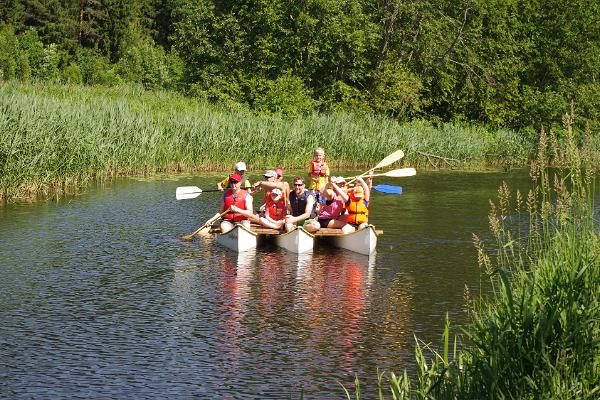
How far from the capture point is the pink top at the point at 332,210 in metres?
16.2

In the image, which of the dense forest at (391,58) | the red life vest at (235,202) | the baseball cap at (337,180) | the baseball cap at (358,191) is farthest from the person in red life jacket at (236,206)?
the dense forest at (391,58)

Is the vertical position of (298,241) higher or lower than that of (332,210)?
lower

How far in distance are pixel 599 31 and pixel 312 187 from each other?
3108 centimetres

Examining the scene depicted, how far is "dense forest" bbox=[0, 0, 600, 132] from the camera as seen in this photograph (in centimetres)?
3978

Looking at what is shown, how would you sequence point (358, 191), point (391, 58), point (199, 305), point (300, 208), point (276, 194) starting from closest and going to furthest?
point (199, 305) → point (358, 191) → point (276, 194) → point (300, 208) → point (391, 58)

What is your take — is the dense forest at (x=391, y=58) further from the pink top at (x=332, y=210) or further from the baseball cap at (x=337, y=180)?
the baseball cap at (x=337, y=180)

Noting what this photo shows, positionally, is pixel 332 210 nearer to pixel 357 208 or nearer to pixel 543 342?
pixel 357 208

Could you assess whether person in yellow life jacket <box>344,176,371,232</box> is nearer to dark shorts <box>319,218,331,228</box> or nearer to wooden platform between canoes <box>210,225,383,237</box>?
wooden platform between canoes <box>210,225,383,237</box>

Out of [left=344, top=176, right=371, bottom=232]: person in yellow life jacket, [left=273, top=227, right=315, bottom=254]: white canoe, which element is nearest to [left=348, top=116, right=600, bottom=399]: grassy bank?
[left=273, top=227, right=315, bottom=254]: white canoe

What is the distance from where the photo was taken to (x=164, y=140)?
26000 millimetres

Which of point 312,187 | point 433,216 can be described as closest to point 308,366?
point 312,187

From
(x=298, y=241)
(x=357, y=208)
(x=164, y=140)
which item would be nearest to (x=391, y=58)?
(x=164, y=140)

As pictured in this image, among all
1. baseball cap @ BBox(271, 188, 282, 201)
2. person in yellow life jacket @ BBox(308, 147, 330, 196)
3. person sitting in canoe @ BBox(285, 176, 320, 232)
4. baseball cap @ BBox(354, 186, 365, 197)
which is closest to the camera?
baseball cap @ BBox(354, 186, 365, 197)

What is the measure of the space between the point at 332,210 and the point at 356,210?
53cm
